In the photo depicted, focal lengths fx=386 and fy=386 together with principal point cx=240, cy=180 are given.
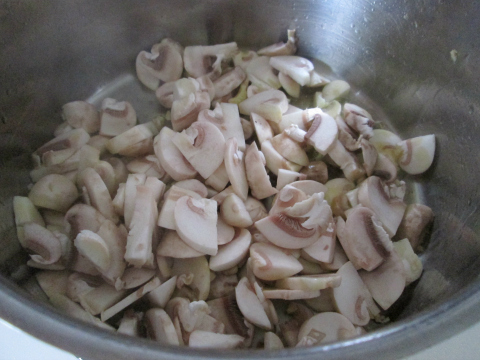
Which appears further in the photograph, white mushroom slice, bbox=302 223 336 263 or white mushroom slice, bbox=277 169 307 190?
white mushroom slice, bbox=277 169 307 190

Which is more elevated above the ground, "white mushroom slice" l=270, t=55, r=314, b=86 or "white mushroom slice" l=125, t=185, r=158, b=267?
"white mushroom slice" l=270, t=55, r=314, b=86

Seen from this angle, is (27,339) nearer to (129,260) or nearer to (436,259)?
(129,260)

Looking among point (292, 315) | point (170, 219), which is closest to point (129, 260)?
point (170, 219)

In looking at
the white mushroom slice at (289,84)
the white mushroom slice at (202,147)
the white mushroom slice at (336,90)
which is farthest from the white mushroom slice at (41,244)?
the white mushroom slice at (336,90)

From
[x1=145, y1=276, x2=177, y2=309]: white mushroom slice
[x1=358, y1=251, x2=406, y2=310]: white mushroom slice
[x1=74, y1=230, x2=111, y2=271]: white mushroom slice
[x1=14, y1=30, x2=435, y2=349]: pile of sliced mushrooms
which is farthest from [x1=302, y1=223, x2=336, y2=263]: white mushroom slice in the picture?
[x1=74, y1=230, x2=111, y2=271]: white mushroom slice

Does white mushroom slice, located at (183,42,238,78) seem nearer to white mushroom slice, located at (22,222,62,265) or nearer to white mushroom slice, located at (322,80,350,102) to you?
white mushroom slice, located at (322,80,350,102)

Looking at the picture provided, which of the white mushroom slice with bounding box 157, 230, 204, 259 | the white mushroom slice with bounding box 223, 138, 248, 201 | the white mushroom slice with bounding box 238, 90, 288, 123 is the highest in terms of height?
the white mushroom slice with bounding box 238, 90, 288, 123
